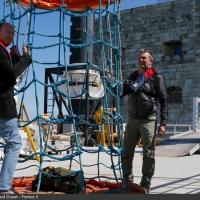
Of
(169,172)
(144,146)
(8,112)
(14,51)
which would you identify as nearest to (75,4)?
(14,51)

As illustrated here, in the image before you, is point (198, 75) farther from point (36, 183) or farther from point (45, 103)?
point (36, 183)

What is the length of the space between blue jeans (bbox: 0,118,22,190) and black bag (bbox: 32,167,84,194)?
77 centimetres

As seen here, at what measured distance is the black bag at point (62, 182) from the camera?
4.71 m

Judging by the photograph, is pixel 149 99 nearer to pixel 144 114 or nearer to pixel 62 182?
pixel 144 114

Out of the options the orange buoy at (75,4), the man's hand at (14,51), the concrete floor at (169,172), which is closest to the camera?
the man's hand at (14,51)

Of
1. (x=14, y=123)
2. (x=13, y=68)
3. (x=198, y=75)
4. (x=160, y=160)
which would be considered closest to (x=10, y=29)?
(x=13, y=68)

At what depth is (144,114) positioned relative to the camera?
499cm

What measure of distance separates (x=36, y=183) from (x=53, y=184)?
22 cm

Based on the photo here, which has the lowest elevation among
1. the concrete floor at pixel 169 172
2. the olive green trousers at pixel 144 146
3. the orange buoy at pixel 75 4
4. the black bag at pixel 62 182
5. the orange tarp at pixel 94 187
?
the concrete floor at pixel 169 172

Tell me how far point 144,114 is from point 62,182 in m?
1.06

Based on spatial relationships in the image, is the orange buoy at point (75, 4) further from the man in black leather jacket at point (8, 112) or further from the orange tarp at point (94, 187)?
the orange tarp at point (94, 187)

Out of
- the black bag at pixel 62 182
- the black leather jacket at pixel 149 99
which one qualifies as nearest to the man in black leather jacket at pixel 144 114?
the black leather jacket at pixel 149 99

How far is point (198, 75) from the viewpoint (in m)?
21.7

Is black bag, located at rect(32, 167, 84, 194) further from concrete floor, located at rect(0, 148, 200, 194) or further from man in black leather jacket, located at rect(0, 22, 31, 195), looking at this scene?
man in black leather jacket, located at rect(0, 22, 31, 195)
